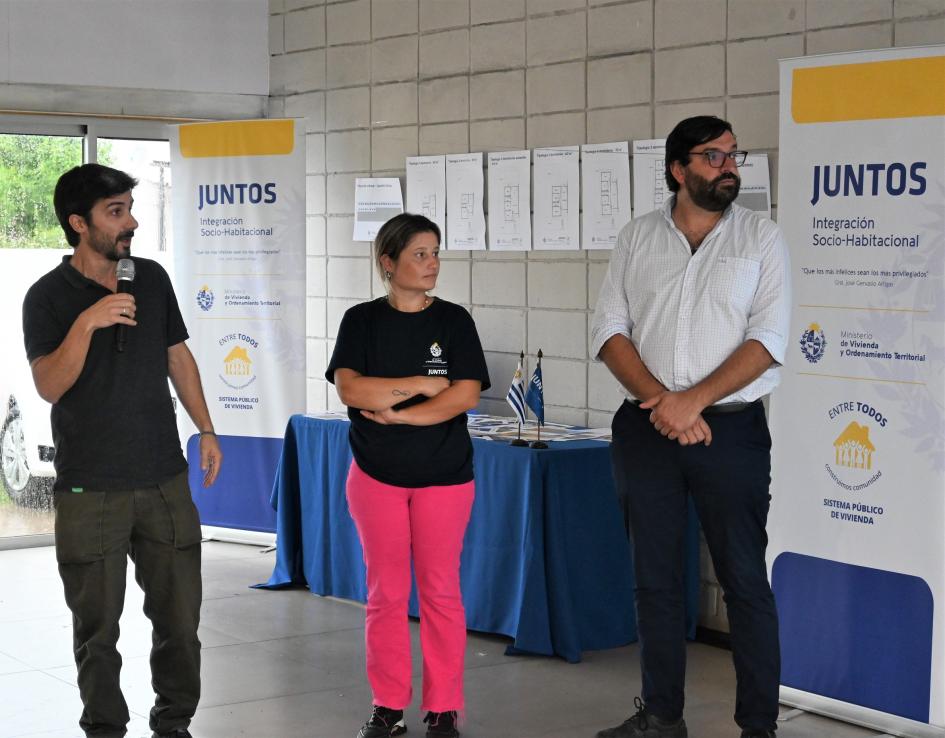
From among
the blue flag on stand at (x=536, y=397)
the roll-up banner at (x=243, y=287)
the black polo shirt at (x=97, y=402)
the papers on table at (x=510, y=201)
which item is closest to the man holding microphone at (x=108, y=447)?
the black polo shirt at (x=97, y=402)

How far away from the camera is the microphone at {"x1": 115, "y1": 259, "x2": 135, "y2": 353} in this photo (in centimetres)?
333

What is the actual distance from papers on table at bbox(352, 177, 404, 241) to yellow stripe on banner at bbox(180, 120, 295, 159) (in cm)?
42

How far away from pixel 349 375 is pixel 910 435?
5.29 feet

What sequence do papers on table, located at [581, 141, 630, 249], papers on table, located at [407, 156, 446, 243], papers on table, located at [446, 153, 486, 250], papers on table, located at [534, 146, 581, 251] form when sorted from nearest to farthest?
papers on table, located at [581, 141, 630, 249]
papers on table, located at [534, 146, 581, 251]
papers on table, located at [446, 153, 486, 250]
papers on table, located at [407, 156, 446, 243]

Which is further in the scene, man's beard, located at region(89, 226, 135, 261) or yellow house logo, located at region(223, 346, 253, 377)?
yellow house logo, located at region(223, 346, 253, 377)

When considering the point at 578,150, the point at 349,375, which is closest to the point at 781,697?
the point at 349,375

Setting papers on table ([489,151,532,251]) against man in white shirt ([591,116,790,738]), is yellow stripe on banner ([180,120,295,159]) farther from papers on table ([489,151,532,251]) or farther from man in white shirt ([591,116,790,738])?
man in white shirt ([591,116,790,738])

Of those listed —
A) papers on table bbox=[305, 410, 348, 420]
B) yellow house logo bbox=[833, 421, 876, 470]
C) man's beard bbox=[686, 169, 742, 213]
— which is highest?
man's beard bbox=[686, 169, 742, 213]

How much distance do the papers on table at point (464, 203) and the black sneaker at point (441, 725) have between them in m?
2.59


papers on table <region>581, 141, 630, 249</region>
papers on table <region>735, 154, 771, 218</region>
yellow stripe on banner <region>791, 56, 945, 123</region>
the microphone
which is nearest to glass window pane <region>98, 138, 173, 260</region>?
papers on table <region>581, 141, 630, 249</region>

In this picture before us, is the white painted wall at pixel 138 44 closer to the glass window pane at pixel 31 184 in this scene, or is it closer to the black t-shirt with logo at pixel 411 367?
the glass window pane at pixel 31 184

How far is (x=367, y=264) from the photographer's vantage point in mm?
6535

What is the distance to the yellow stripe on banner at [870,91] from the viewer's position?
3658mm

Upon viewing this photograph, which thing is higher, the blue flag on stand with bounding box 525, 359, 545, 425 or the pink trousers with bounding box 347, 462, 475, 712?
the blue flag on stand with bounding box 525, 359, 545, 425
